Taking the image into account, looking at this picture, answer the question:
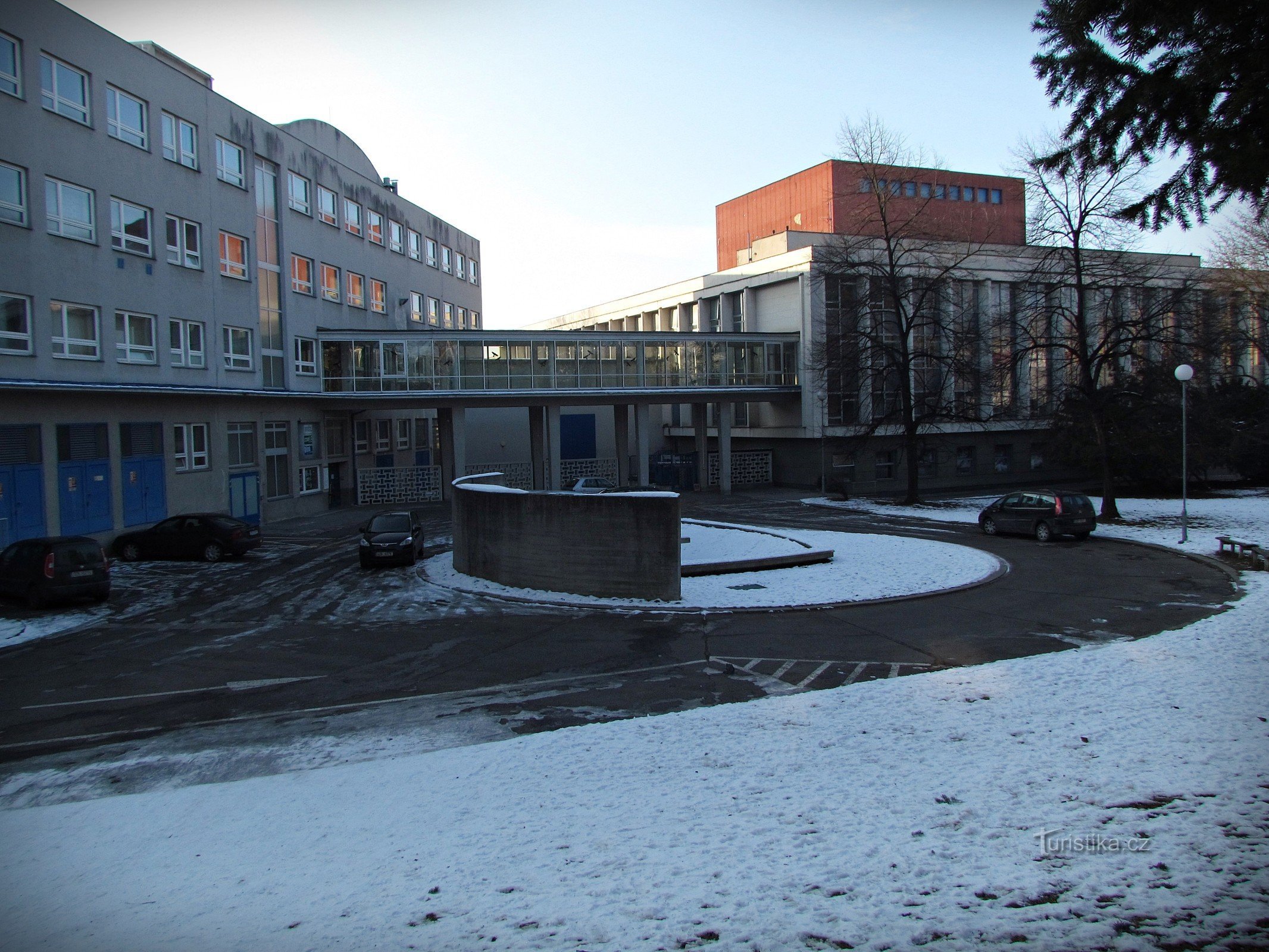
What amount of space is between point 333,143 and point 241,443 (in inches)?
721

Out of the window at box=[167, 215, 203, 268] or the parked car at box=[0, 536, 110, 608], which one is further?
the window at box=[167, 215, 203, 268]

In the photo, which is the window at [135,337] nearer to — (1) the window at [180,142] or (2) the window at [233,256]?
(2) the window at [233,256]

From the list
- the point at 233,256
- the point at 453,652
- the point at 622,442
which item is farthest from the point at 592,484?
the point at 453,652

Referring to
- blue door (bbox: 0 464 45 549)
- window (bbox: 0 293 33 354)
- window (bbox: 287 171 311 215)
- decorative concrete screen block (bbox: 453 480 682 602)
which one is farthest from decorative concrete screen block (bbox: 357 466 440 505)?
decorative concrete screen block (bbox: 453 480 682 602)

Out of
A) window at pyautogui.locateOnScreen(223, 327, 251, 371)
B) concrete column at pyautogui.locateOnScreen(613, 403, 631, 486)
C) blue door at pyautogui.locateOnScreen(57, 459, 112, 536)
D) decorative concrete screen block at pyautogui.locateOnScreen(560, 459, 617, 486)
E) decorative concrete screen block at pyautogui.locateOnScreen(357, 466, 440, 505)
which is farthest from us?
decorative concrete screen block at pyautogui.locateOnScreen(560, 459, 617, 486)

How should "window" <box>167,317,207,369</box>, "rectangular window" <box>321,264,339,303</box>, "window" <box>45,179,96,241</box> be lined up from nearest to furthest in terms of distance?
"window" <box>45,179,96,241</box> → "window" <box>167,317,207,369</box> → "rectangular window" <box>321,264,339,303</box>

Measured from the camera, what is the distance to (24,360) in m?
23.5

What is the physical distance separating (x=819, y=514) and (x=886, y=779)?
27503 millimetres

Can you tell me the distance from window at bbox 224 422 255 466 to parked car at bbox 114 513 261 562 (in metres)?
7.15

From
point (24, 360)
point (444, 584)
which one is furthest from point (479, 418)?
point (444, 584)

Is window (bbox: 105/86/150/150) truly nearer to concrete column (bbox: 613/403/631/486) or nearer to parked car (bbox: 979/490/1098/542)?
concrete column (bbox: 613/403/631/486)

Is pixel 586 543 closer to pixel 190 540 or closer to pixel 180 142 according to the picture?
pixel 190 540

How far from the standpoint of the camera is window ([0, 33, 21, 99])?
2300 cm

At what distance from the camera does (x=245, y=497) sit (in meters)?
33.2
